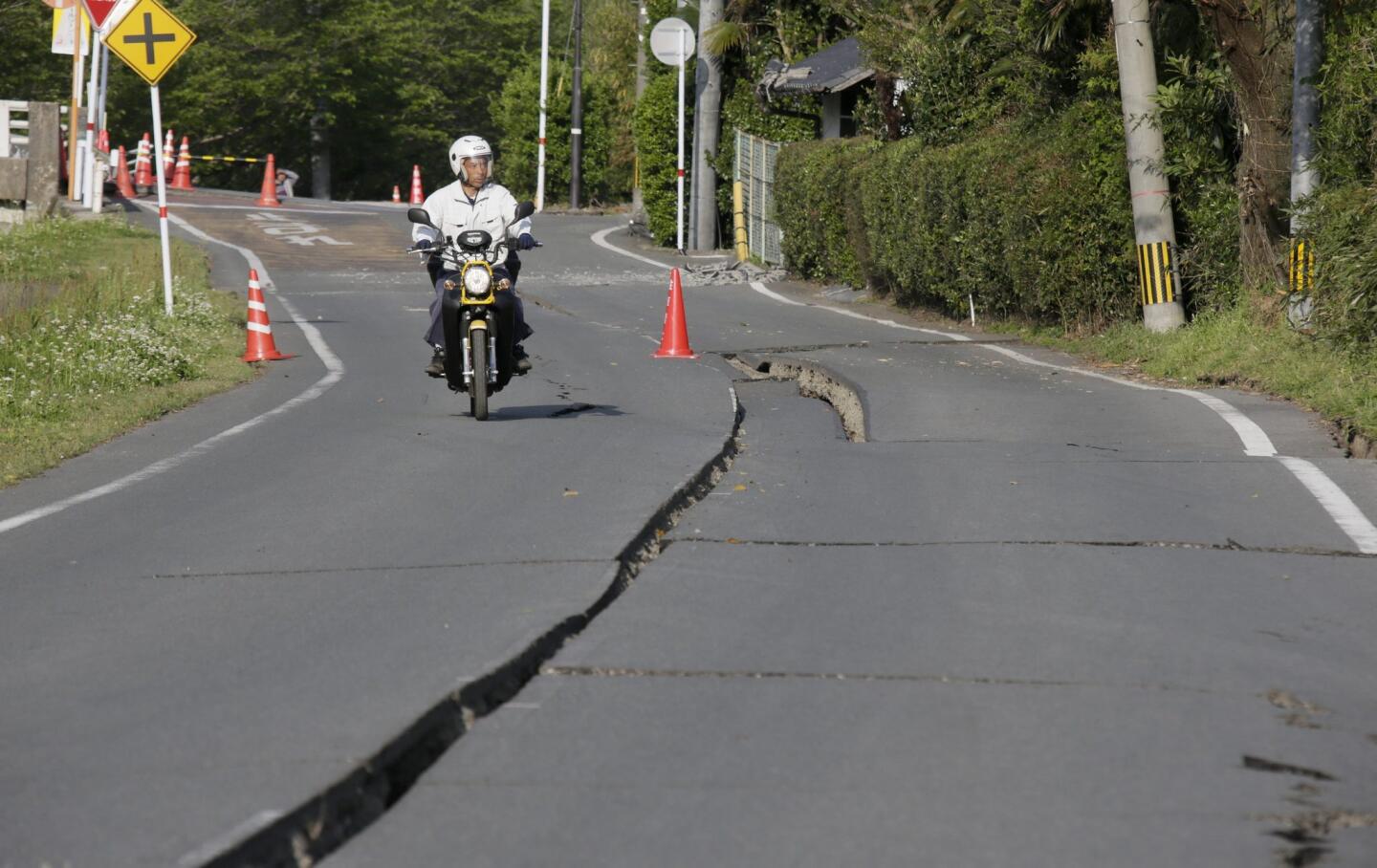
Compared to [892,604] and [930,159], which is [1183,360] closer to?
[930,159]

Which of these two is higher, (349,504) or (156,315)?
(156,315)

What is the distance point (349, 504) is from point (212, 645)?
3.12 meters

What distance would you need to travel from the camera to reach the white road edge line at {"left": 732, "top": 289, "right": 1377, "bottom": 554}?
874cm

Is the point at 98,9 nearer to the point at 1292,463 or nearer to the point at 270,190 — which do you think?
the point at 1292,463

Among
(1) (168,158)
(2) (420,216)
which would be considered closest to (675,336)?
(2) (420,216)

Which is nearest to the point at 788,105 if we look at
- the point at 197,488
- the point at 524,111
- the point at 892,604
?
the point at 524,111

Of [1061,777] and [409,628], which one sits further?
[409,628]

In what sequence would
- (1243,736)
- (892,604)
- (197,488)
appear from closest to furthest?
(1243,736), (892,604), (197,488)

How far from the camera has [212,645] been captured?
250 inches

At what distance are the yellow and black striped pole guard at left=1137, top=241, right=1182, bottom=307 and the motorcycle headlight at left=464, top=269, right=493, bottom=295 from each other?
8.84 meters

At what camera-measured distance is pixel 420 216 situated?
41.1ft

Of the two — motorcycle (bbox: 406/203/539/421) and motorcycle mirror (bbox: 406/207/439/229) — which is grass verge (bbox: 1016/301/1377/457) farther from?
motorcycle mirror (bbox: 406/207/439/229)

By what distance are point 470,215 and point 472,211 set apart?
0.03 m

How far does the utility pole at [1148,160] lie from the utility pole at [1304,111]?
84.9 inches
